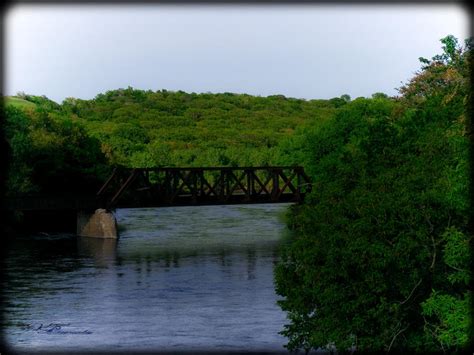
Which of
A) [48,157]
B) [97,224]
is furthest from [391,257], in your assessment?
[48,157]

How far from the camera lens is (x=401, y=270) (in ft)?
94.0

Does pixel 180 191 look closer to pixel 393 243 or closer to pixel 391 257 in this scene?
pixel 393 243

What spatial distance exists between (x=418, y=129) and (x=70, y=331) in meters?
13.2

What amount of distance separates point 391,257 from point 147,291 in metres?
19.2

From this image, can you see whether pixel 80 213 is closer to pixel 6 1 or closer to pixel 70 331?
pixel 70 331

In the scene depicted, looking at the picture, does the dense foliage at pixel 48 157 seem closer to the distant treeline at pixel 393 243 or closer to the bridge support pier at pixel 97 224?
the bridge support pier at pixel 97 224

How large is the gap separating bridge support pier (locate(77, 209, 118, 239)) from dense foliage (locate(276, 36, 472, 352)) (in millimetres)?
37537

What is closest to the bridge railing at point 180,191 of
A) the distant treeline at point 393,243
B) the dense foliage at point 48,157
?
the dense foliage at point 48,157

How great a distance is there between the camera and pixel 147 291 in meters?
45.7

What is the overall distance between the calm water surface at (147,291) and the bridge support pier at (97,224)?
0.94 meters

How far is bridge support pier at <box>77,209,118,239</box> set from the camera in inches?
2717

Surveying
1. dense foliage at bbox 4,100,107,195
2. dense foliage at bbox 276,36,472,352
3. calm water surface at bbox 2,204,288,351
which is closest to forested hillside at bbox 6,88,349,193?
dense foliage at bbox 4,100,107,195

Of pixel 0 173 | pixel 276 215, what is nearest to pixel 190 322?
pixel 0 173

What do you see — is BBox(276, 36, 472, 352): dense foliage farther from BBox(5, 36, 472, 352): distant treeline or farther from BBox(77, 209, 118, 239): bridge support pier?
BBox(77, 209, 118, 239): bridge support pier
